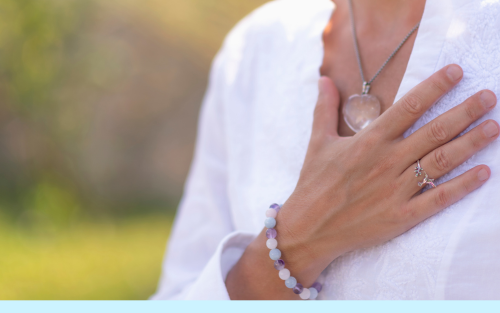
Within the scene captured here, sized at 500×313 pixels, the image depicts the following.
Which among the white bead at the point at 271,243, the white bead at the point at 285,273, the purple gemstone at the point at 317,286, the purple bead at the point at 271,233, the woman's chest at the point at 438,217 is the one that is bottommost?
the purple gemstone at the point at 317,286

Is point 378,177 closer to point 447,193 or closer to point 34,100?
point 447,193

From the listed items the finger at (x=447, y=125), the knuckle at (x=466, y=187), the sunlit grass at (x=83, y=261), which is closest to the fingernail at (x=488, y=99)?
the finger at (x=447, y=125)

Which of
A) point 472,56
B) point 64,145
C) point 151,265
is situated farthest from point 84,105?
point 472,56

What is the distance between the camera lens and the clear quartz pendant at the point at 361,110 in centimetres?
75

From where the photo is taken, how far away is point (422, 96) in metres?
0.63

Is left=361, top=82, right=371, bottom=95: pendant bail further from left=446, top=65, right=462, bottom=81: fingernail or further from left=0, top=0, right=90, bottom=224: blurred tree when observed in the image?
Result: left=0, top=0, right=90, bottom=224: blurred tree

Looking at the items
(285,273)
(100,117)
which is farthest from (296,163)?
(100,117)

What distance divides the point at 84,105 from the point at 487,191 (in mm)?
3437

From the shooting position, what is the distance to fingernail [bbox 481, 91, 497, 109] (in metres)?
0.59

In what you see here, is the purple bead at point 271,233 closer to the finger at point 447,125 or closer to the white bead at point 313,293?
the white bead at point 313,293

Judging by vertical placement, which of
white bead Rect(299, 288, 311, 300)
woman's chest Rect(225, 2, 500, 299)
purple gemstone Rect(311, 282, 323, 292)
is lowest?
white bead Rect(299, 288, 311, 300)

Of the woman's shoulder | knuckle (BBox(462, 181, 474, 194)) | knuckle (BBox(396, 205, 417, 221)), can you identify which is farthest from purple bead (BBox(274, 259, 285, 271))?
the woman's shoulder

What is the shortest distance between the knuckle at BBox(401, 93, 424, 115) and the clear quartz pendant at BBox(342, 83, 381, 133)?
0.37ft

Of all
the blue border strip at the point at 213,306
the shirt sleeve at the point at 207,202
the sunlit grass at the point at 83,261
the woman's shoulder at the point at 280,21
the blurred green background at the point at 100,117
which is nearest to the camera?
the blue border strip at the point at 213,306
